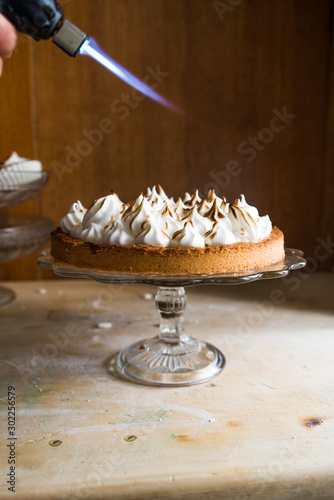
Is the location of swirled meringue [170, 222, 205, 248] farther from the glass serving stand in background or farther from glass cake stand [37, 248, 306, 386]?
the glass serving stand in background

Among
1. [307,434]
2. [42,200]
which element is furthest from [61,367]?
[42,200]

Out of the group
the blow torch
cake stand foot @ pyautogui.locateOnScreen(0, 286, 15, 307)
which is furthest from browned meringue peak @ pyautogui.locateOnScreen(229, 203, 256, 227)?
cake stand foot @ pyautogui.locateOnScreen(0, 286, 15, 307)

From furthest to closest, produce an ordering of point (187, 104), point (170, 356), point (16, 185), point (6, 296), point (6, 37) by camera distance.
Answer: point (187, 104)
point (6, 296)
point (16, 185)
point (170, 356)
point (6, 37)

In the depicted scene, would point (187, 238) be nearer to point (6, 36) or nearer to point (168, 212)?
point (168, 212)

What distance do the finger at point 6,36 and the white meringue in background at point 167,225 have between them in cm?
30

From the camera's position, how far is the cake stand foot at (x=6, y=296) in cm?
138

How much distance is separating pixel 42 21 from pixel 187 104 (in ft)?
2.62

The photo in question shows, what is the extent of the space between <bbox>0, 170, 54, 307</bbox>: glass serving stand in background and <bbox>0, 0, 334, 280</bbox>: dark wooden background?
252mm

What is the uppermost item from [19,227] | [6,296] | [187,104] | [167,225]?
[187,104]

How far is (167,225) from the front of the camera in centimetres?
88

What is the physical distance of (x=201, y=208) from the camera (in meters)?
0.97

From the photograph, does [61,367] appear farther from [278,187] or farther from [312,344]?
[278,187]

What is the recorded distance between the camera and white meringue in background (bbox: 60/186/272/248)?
85 centimetres

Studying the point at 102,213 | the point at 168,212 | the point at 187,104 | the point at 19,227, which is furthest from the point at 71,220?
the point at 187,104
